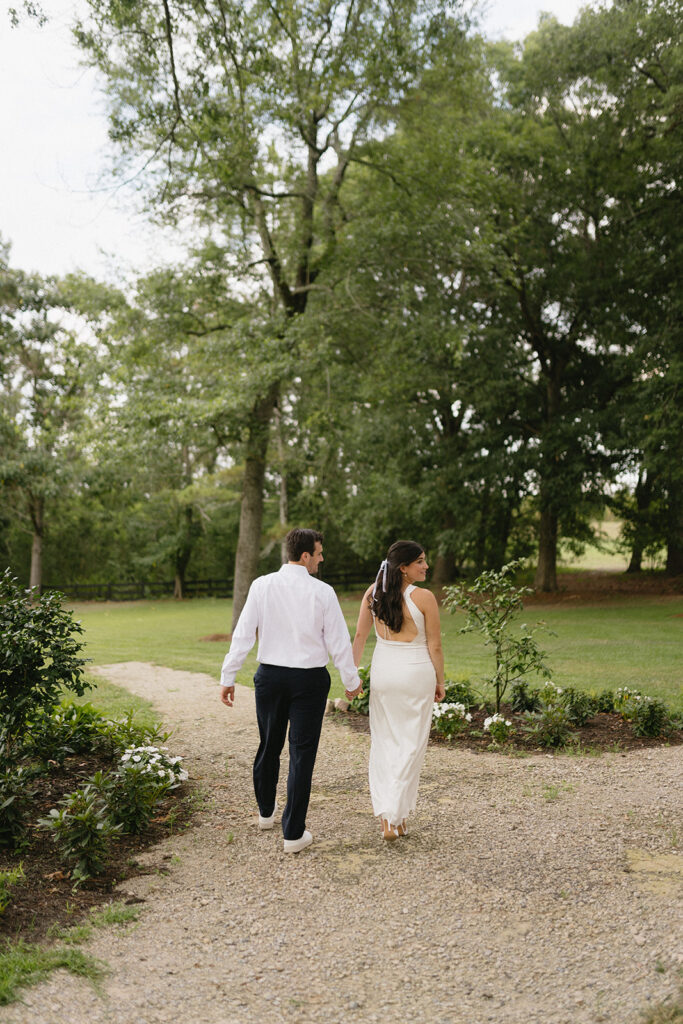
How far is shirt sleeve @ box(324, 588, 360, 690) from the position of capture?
456 cm

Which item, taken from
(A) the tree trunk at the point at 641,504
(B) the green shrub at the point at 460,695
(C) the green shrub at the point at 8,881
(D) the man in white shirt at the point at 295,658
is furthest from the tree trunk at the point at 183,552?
(C) the green shrub at the point at 8,881

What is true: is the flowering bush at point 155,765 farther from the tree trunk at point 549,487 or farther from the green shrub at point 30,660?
the tree trunk at point 549,487

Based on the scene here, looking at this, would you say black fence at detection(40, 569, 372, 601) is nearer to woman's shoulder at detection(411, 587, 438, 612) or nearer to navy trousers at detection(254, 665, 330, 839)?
woman's shoulder at detection(411, 587, 438, 612)

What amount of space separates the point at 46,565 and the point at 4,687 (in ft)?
97.8

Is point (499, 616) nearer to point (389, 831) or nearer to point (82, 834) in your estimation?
point (389, 831)

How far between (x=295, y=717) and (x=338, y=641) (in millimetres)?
499

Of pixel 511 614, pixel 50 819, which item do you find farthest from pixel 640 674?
pixel 50 819

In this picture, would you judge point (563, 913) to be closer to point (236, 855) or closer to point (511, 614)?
point (236, 855)

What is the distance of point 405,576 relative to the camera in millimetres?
4758

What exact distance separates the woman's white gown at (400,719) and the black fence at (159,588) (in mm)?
25849

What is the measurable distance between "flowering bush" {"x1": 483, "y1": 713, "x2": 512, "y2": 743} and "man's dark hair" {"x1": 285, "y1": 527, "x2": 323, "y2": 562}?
305 centimetres

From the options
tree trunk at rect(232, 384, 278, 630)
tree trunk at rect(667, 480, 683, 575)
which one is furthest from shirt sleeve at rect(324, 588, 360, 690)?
tree trunk at rect(667, 480, 683, 575)

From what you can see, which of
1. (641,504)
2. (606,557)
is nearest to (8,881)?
(641,504)

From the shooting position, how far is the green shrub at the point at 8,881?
3.63 metres
